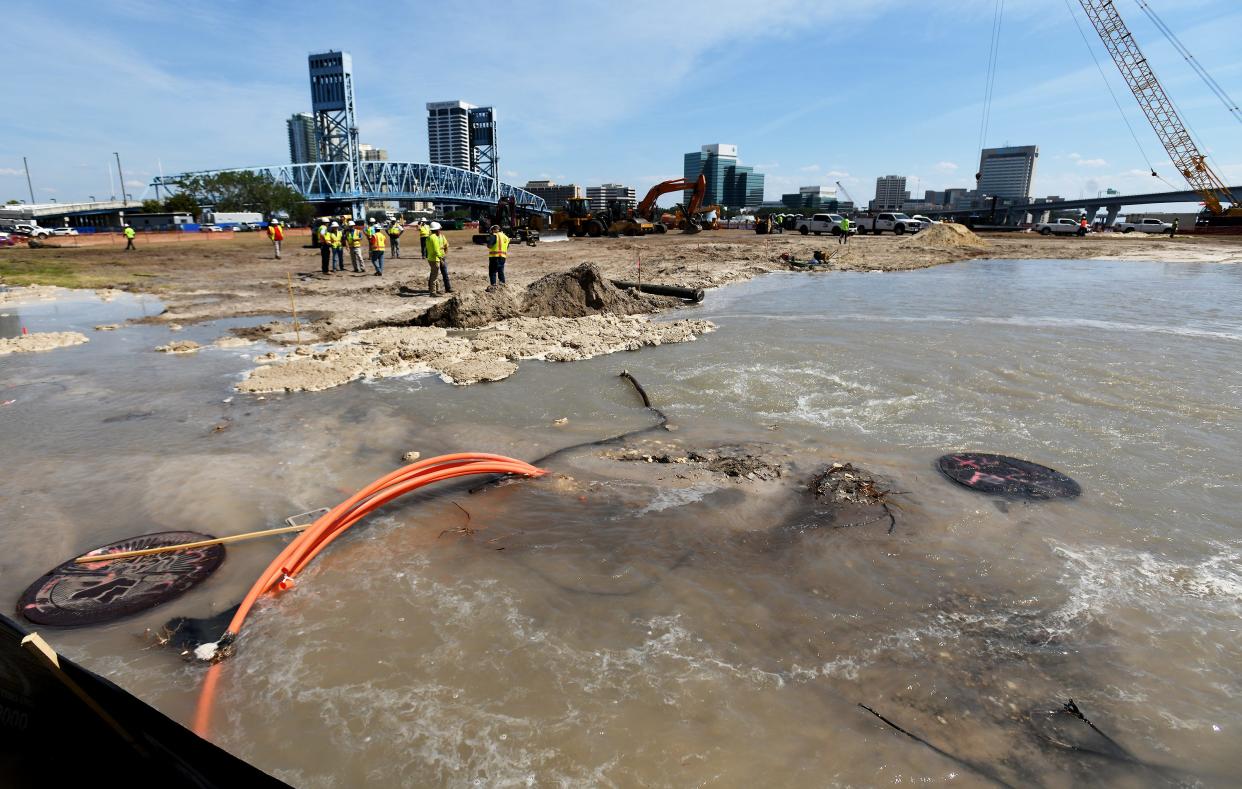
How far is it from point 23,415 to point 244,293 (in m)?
11.3

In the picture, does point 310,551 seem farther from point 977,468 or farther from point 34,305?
point 34,305

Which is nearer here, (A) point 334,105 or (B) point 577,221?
(B) point 577,221

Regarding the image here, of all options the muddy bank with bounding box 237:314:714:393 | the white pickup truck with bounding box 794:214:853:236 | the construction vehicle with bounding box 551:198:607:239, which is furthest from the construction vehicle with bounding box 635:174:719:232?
the muddy bank with bounding box 237:314:714:393

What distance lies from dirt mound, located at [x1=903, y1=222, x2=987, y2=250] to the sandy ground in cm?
14

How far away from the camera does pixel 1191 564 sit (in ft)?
13.4

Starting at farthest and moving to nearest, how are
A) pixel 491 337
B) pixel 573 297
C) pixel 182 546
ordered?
pixel 573 297
pixel 491 337
pixel 182 546

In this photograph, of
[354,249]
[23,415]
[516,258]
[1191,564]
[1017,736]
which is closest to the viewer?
[1017,736]

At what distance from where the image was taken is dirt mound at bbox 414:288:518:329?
11977 mm

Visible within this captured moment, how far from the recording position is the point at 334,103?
378 ft

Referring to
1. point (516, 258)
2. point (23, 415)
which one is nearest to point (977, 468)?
point (23, 415)

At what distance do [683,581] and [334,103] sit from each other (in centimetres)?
13518

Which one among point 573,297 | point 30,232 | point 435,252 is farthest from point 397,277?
point 30,232

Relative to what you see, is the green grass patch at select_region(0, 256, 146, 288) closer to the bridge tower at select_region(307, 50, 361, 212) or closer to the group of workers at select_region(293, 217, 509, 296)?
the group of workers at select_region(293, 217, 509, 296)

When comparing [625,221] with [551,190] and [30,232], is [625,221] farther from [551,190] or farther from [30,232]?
[551,190]
